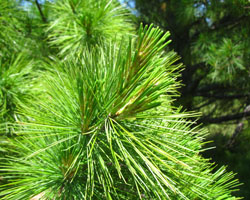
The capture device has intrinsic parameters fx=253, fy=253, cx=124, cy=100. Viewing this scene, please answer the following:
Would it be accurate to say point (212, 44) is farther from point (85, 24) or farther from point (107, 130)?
point (107, 130)

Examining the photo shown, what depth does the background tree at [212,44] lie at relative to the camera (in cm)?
136

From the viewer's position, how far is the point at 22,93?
2.82 feet

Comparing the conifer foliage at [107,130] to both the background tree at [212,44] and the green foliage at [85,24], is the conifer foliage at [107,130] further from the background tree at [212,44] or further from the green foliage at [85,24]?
the background tree at [212,44]

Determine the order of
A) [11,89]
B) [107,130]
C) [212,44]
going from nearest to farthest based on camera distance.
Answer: [107,130], [11,89], [212,44]

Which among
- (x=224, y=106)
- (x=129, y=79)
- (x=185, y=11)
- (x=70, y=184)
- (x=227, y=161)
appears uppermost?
(x=185, y=11)

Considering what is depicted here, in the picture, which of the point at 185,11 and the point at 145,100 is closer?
the point at 145,100

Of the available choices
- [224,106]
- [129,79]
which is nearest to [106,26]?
[129,79]

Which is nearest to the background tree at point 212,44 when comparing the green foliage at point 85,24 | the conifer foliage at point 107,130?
the green foliage at point 85,24

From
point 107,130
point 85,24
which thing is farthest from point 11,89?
point 107,130

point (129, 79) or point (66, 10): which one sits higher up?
point (66, 10)

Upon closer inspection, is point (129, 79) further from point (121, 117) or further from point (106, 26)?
point (106, 26)

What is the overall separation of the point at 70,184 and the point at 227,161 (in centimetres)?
201

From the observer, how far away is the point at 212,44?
4.62 ft

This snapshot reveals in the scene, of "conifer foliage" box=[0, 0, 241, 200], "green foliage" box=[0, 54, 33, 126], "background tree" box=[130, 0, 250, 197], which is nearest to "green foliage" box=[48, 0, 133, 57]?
"green foliage" box=[0, 54, 33, 126]
